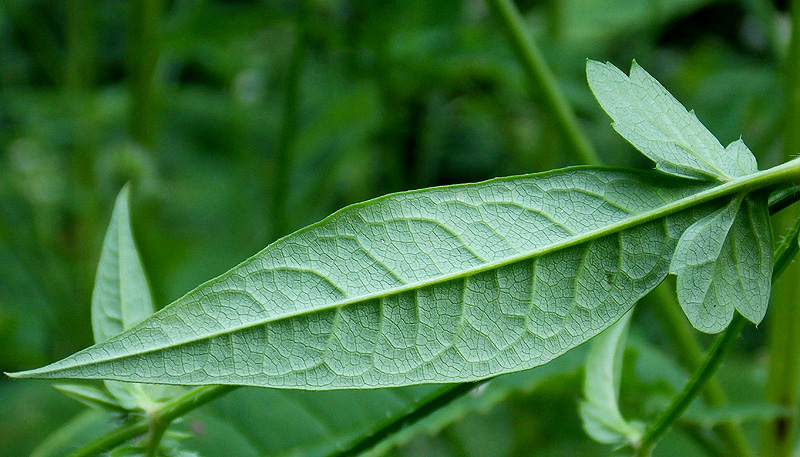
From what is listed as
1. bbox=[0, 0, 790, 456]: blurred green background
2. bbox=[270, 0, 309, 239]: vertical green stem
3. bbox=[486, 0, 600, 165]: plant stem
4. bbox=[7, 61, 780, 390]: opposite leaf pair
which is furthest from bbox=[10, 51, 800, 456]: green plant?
bbox=[270, 0, 309, 239]: vertical green stem

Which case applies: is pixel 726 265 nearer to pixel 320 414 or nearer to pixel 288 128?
pixel 320 414

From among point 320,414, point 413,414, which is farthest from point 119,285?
point 320,414

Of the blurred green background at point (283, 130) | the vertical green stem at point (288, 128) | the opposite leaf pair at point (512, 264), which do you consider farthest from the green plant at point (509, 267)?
the vertical green stem at point (288, 128)

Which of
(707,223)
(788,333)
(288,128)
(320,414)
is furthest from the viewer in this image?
(288,128)

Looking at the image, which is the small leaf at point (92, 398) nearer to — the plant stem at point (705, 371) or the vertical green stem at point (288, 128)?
the plant stem at point (705, 371)

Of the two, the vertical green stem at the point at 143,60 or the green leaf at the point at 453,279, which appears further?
the vertical green stem at the point at 143,60

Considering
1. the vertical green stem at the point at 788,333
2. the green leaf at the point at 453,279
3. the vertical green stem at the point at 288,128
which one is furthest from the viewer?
the vertical green stem at the point at 288,128
